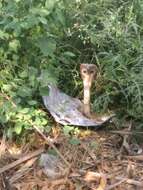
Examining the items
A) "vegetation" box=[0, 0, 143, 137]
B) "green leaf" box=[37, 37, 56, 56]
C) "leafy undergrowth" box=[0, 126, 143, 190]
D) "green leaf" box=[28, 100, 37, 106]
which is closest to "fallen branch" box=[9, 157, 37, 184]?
"leafy undergrowth" box=[0, 126, 143, 190]

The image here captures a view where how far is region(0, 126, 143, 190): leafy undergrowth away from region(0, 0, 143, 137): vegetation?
0.11 metres

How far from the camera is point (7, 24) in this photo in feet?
8.11

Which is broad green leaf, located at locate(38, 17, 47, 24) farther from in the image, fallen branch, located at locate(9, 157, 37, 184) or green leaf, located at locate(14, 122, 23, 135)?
fallen branch, located at locate(9, 157, 37, 184)

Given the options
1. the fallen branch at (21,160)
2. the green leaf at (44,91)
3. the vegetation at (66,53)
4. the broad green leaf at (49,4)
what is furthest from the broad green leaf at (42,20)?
the fallen branch at (21,160)

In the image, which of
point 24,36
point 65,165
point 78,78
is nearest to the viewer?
point 65,165

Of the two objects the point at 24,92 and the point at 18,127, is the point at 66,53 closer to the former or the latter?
the point at 24,92

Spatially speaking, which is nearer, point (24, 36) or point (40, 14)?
point (40, 14)

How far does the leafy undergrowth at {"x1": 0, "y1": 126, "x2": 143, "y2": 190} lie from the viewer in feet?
7.49

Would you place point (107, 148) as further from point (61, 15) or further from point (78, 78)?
point (61, 15)

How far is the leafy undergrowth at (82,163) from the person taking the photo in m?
2.28

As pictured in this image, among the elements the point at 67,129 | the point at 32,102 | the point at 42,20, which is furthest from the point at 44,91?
the point at 42,20

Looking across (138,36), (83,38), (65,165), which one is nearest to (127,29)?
(138,36)

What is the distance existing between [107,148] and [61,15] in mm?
748

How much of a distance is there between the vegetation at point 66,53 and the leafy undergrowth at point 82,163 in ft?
0.35
